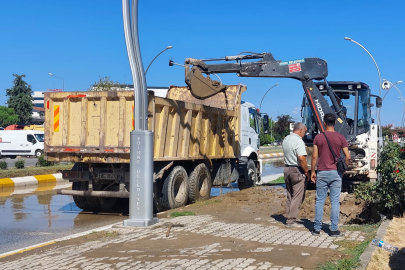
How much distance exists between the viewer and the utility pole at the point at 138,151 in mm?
8086

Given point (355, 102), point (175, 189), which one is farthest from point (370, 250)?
point (355, 102)

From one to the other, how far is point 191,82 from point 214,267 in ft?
20.5

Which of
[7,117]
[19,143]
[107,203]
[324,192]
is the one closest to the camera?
[324,192]

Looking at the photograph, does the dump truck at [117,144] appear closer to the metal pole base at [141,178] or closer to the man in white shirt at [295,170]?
the metal pole base at [141,178]

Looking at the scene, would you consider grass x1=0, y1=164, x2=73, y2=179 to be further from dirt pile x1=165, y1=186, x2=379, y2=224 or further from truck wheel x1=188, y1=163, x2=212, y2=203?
dirt pile x1=165, y1=186, x2=379, y2=224

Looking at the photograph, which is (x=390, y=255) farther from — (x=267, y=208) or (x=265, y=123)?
(x=265, y=123)

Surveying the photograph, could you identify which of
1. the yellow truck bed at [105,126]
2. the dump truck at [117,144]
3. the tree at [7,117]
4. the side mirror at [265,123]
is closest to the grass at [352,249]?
the dump truck at [117,144]

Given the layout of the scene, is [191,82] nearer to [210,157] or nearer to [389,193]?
[210,157]

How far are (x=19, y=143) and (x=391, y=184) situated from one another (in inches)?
1216

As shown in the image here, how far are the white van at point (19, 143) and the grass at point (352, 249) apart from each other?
98.0 ft

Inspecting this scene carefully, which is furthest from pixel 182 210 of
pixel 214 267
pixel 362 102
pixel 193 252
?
pixel 362 102

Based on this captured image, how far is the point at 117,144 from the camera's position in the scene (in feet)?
32.0

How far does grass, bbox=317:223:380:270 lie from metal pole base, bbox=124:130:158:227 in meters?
3.22

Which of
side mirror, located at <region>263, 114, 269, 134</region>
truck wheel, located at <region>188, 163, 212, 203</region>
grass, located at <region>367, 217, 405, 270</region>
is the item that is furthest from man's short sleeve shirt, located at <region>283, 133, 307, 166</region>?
side mirror, located at <region>263, 114, 269, 134</region>
